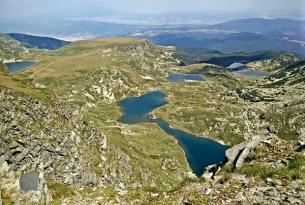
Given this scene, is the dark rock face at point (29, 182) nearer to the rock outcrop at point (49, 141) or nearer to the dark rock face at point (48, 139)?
the rock outcrop at point (49, 141)

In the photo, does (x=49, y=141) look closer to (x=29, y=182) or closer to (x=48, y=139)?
(x=48, y=139)

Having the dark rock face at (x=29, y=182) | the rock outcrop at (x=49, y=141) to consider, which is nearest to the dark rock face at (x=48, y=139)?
the rock outcrop at (x=49, y=141)

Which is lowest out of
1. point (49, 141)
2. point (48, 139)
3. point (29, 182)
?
point (49, 141)

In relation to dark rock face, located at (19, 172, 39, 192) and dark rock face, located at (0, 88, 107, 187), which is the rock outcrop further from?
dark rock face, located at (19, 172, 39, 192)

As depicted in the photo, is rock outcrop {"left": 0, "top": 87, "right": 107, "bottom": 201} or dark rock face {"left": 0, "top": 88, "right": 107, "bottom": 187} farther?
dark rock face {"left": 0, "top": 88, "right": 107, "bottom": 187}

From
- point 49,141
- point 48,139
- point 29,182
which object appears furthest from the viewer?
point 48,139

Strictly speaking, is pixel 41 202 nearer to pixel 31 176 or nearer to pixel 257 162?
pixel 31 176

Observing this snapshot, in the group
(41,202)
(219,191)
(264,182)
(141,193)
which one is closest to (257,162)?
(264,182)

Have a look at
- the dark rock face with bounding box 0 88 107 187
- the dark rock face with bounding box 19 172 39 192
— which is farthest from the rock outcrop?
the dark rock face with bounding box 19 172 39 192

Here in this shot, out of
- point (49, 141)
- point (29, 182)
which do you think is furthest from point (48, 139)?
point (29, 182)
